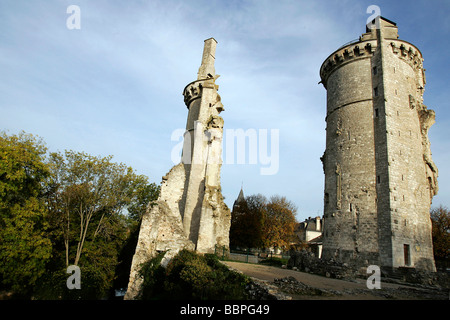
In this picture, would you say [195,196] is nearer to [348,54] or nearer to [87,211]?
[87,211]

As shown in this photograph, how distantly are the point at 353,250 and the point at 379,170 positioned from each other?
5.70 meters

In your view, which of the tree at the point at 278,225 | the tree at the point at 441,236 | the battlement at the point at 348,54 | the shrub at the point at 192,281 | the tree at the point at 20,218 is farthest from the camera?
the tree at the point at 278,225

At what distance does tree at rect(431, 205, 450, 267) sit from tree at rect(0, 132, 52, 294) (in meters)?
35.5

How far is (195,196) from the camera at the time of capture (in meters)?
18.9

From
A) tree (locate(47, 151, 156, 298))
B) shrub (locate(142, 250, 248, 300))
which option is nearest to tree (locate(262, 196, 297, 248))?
tree (locate(47, 151, 156, 298))

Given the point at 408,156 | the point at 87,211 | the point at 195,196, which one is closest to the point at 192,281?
the point at 195,196

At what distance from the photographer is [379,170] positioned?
18578 millimetres

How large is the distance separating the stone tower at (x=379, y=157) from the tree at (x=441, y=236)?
1394 centimetres

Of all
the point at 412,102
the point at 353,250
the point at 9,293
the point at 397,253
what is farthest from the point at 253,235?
the point at 9,293

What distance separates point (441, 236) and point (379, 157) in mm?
19426

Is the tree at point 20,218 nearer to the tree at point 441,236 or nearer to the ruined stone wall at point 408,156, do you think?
the ruined stone wall at point 408,156

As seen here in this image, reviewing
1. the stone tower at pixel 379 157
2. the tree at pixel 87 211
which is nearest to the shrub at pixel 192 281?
the tree at pixel 87 211

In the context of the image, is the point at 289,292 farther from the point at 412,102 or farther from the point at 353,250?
the point at 412,102

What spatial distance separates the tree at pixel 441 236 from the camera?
1155 inches
